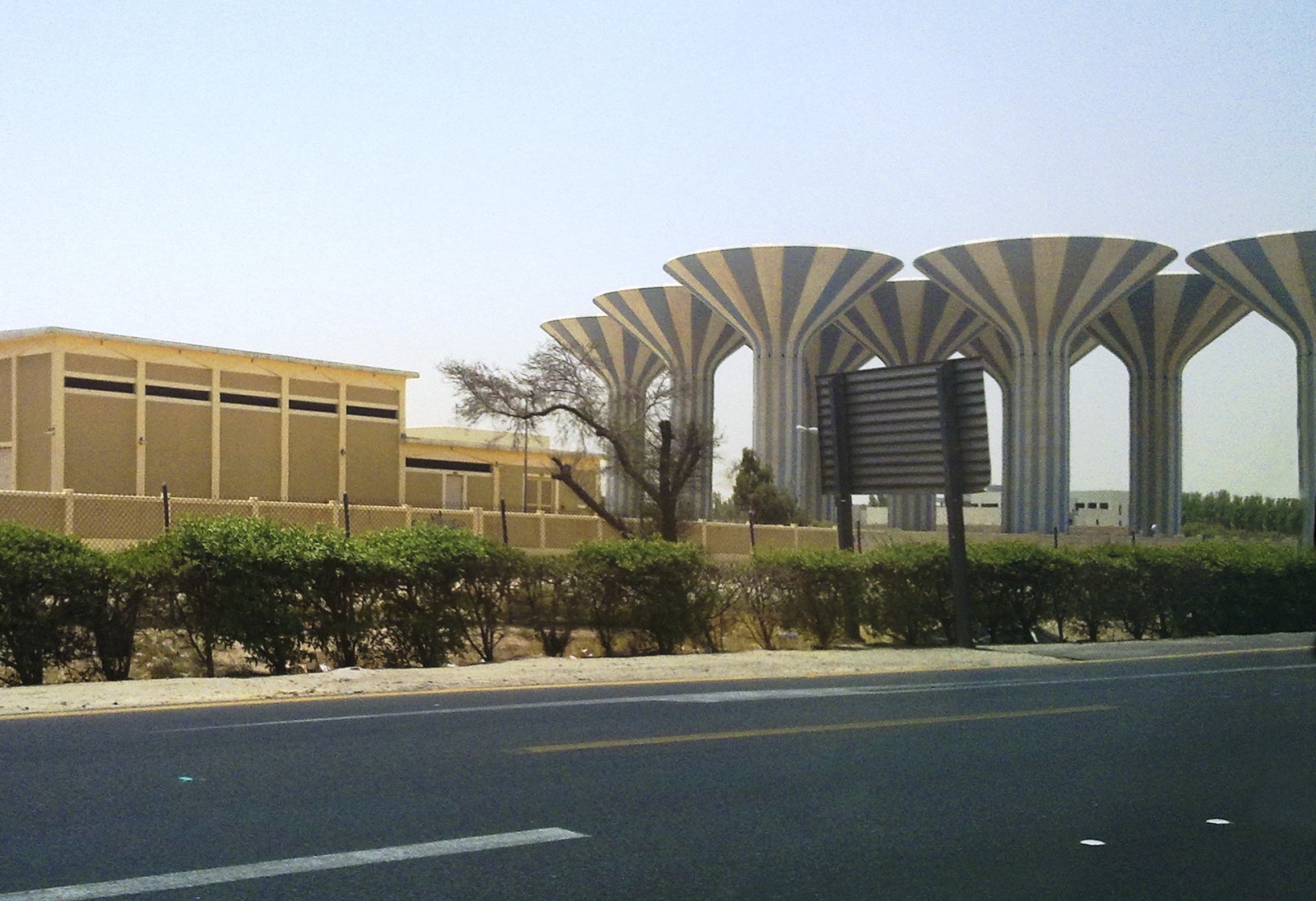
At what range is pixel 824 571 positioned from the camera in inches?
825

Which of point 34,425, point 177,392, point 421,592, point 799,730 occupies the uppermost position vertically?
point 177,392

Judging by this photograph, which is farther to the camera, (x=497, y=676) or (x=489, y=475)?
(x=489, y=475)

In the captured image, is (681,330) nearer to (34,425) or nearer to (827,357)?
(827,357)

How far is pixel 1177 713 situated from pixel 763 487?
165 ft

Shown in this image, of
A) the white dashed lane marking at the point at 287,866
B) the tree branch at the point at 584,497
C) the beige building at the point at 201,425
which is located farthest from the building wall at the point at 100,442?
the white dashed lane marking at the point at 287,866

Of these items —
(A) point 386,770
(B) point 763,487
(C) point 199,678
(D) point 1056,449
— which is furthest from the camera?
(D) point 1056,449

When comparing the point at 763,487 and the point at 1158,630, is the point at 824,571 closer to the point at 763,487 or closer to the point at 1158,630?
the point at 1158,630

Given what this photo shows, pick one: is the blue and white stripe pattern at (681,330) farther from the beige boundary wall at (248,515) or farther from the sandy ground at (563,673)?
the sandy ground at (563,673)

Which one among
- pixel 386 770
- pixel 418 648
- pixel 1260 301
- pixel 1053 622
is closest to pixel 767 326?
pixel 1260 301

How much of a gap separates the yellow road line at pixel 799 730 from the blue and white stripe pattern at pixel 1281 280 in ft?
196

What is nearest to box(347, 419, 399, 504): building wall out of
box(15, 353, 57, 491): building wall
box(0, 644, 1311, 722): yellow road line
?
box(15, 353, 57, 491): building wall

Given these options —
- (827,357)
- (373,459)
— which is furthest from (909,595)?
(827,357)

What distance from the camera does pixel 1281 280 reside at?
2675 inches

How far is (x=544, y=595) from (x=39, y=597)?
6615 millimetres
